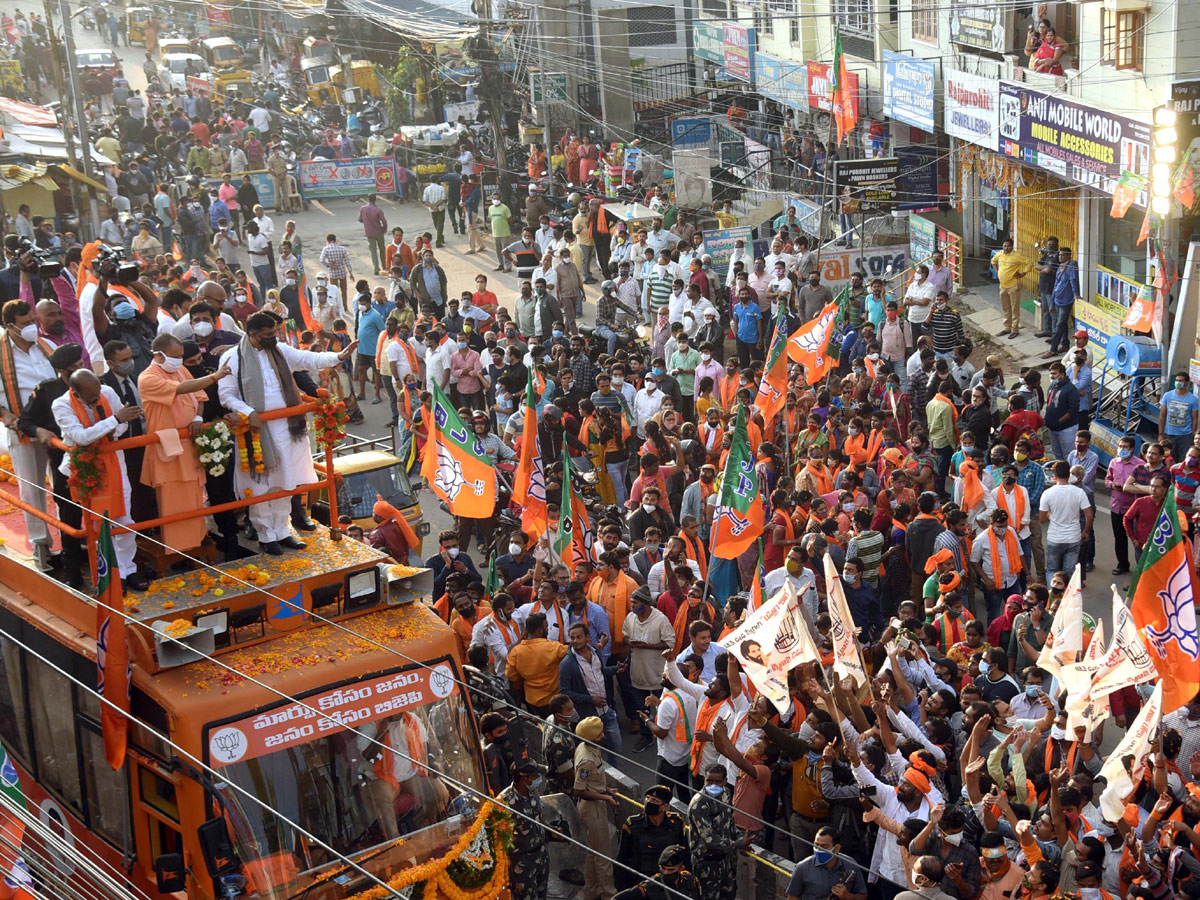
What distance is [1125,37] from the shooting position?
20.4 metres

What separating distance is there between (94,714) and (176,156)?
31150 millimetres

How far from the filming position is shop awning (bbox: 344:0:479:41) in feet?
122

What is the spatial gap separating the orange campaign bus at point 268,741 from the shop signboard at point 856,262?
607 inches

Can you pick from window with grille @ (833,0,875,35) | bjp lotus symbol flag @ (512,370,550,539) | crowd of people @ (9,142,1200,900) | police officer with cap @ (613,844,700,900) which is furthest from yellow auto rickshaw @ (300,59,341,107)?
police officer with cap @ (613,844,700,900)

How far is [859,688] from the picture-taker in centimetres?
1054

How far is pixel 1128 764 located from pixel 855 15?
977 inches

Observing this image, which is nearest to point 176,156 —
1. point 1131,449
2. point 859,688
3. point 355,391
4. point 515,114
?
point 515,114

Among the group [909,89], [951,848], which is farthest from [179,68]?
[951,848]

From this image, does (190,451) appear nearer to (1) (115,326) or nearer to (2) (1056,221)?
(1) (115,326)

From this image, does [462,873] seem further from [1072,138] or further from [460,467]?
[1072,138]

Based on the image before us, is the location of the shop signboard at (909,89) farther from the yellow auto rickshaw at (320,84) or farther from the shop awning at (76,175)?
the yellow auto rickshaw at (320,84)

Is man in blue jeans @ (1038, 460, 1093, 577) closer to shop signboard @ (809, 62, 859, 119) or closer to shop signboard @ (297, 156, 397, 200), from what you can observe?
shop signboard @ (809, 62, 859, 119)

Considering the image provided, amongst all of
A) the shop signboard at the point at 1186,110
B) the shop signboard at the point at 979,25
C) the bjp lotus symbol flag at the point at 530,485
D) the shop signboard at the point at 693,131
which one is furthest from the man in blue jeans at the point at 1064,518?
the shop signboard at the point at 693,131

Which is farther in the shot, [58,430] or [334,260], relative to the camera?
[334,260]
